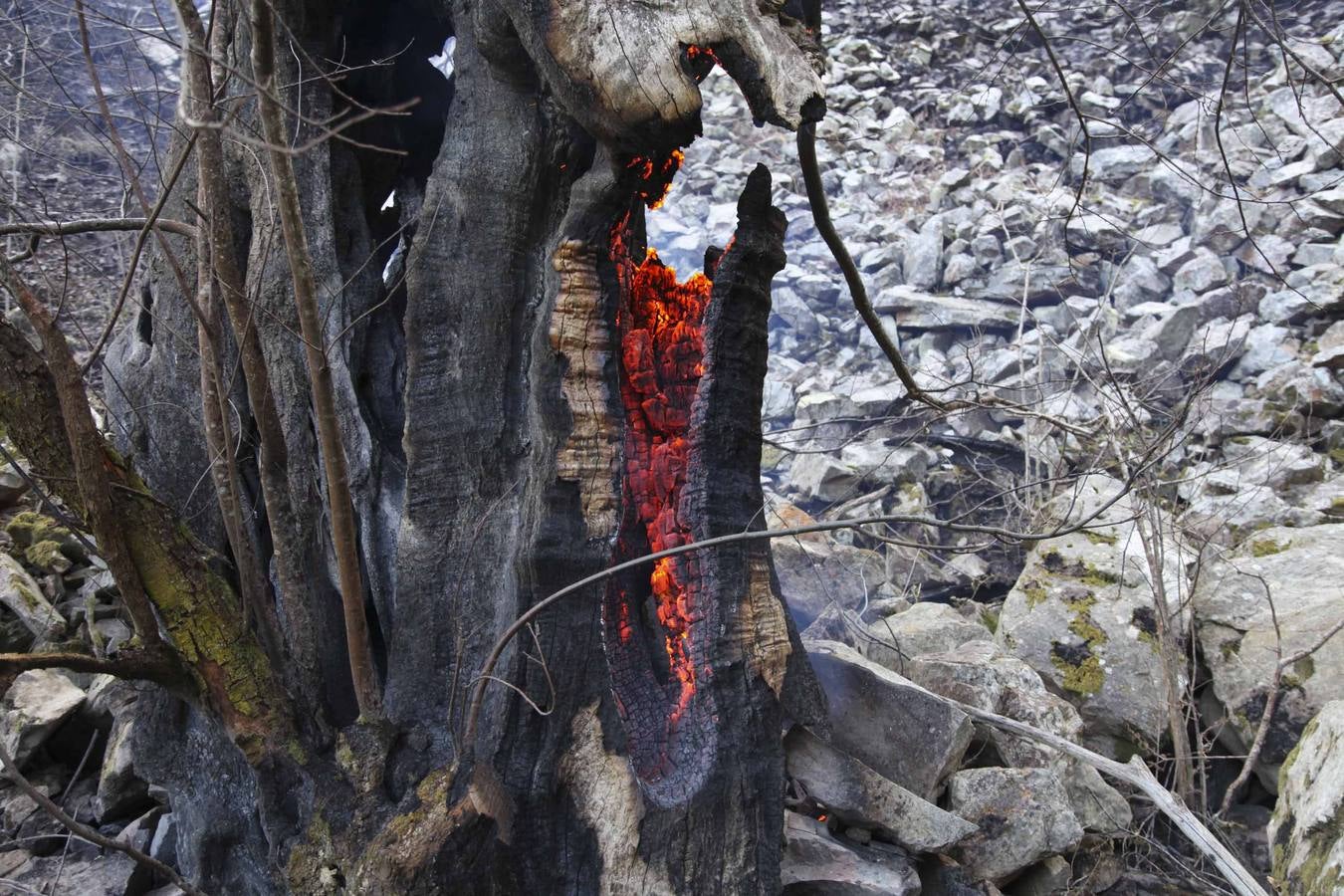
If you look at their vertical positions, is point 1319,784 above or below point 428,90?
below

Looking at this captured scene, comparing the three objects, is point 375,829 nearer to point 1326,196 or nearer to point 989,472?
point 989,472

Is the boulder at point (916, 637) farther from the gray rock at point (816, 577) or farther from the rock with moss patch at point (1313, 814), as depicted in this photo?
the rock with moss patch at point (1313, 814)

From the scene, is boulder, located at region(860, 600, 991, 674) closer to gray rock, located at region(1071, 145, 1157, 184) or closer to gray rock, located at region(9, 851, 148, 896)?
gray rock, located at region(9, 851, 148, 896)

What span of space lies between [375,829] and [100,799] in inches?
66.5

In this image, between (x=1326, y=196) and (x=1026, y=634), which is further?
(x=1326, y=196)

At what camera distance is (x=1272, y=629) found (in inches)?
145

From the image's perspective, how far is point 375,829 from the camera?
2.21m

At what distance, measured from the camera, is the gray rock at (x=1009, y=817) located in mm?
2734

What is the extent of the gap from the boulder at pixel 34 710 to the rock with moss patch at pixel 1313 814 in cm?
397

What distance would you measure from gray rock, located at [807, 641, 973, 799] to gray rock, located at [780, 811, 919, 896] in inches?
11.6

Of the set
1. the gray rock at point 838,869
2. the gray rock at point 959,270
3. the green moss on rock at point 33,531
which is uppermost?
the gray rock at point 959,270

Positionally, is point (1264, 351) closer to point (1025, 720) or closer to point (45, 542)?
→ point (1025, 720)

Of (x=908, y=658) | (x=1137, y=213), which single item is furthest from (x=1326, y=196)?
(x=908, y=658)

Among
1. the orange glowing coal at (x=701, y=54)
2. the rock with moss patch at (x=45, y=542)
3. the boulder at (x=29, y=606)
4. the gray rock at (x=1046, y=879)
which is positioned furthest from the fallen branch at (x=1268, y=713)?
the rock with moss patch at (x=45, y=542)
